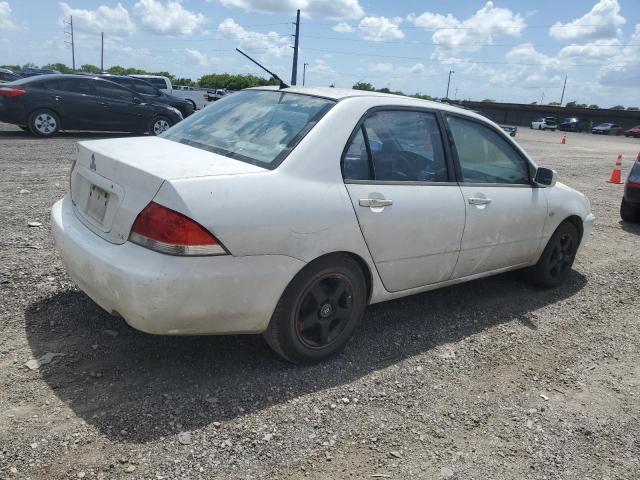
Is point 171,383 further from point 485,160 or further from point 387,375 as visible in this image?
point 485,160

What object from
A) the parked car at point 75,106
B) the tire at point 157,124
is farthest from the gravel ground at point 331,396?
the tire at point 157,124

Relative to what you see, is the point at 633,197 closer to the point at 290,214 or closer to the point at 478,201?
the point at 478,201

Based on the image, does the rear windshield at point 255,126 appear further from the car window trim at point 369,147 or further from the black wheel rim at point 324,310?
the black wheel rim at point 324,310

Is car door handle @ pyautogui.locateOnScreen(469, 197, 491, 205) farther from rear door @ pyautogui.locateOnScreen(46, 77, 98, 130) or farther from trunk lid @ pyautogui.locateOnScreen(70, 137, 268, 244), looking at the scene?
rear door @ pyautogui.locateOnScreen(46, 77, 98, 130)

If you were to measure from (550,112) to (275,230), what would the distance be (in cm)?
8285

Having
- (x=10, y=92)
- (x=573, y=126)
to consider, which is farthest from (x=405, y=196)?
(x=573, y=126)

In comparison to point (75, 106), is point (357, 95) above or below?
above

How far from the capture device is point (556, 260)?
508cm

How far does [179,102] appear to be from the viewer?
1734 cm

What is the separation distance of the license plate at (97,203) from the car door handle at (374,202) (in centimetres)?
143

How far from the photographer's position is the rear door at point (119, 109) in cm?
1373

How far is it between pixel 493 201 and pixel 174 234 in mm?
2481

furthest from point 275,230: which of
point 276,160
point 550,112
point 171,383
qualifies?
point 550,112

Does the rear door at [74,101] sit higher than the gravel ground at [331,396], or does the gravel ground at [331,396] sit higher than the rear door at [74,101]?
the rear door at [74,101]
